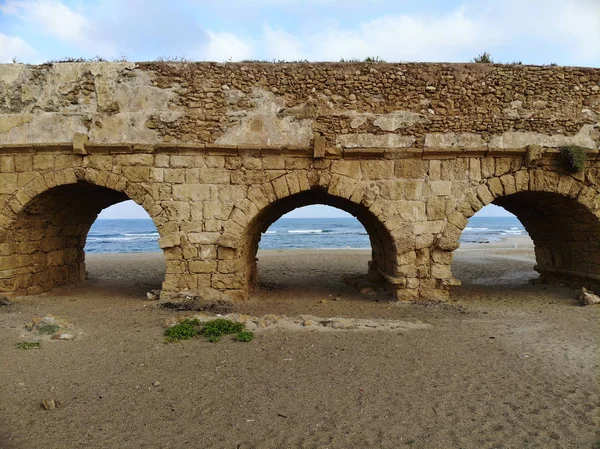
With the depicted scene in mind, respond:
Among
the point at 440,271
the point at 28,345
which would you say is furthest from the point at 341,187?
the point at 28,345

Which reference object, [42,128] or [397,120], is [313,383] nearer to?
[397,120]

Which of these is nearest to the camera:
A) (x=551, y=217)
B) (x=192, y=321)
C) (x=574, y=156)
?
(x=192, y=321)

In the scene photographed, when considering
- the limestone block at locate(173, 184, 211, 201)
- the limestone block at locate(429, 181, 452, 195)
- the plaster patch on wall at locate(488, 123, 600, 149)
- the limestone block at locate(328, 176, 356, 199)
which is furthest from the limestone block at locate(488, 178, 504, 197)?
the limestone block at locate(173, 184, 211, 201)

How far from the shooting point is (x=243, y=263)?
8570 millimetres

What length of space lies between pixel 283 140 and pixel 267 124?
0.43 meters

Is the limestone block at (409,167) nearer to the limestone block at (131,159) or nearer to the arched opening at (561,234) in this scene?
the arched opening at (561,234)

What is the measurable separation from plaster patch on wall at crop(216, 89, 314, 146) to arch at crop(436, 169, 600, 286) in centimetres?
330

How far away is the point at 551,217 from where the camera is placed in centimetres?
954

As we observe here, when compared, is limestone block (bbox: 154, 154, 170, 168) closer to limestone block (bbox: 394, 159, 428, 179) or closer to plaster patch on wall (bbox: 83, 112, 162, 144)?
plaster patch on wall (bbox: 83, 112, 162, 144)

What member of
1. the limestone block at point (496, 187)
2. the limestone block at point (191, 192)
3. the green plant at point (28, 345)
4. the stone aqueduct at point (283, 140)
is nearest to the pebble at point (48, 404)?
the green plant at point (28, 345)

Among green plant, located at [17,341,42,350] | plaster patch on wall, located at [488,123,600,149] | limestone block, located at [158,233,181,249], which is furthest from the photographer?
A: plaster patch on wall, located at [488,123,600,149]

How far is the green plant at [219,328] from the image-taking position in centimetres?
591

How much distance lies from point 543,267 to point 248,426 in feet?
31.3

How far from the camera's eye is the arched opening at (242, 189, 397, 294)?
8586mm
